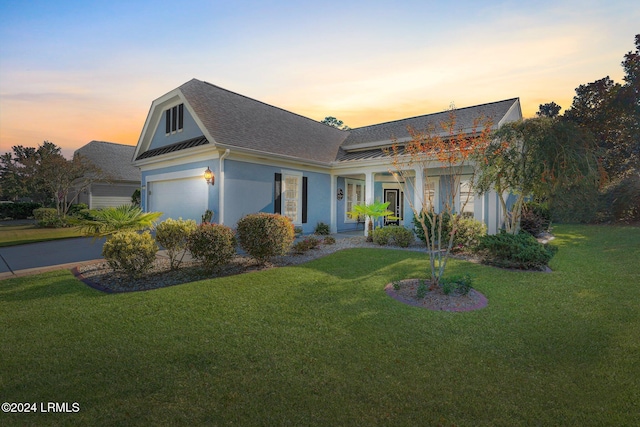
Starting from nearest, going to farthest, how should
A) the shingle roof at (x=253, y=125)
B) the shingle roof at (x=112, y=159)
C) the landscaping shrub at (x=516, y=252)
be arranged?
the landscaping shrub at (x=516, y=252)
the shingle roof at (x=253, y=125)
the shingle roof at (x=112, y=159)

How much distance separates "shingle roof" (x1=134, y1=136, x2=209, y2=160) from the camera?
11.2 metres

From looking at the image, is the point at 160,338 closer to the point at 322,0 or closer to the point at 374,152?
the point at 322,0

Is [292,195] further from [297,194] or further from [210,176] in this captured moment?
[210,176]

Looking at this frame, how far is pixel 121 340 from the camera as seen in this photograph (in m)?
3.66

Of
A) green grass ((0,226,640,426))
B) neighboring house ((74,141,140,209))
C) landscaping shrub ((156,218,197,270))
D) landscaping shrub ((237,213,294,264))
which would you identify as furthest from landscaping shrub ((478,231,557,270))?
neighboring house ((74,141,140,209))

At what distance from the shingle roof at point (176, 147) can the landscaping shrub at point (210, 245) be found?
210 inches

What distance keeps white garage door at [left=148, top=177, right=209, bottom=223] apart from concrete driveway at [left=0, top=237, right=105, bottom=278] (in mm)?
2938

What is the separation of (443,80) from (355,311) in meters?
9.60

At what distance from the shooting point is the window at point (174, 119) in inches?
493

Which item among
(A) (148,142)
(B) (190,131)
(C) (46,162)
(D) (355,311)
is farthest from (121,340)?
(C) (46,162)

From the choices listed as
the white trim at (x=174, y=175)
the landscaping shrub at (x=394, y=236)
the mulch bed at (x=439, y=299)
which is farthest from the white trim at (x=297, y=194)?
the mulch bed at (x=439, y=299)

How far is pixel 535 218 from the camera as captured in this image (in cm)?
1319

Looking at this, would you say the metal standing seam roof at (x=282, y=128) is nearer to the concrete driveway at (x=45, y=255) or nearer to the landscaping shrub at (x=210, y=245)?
the landscaping shrub at (x=210, y=245)

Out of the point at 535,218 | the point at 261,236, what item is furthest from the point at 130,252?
the point at 535,218
